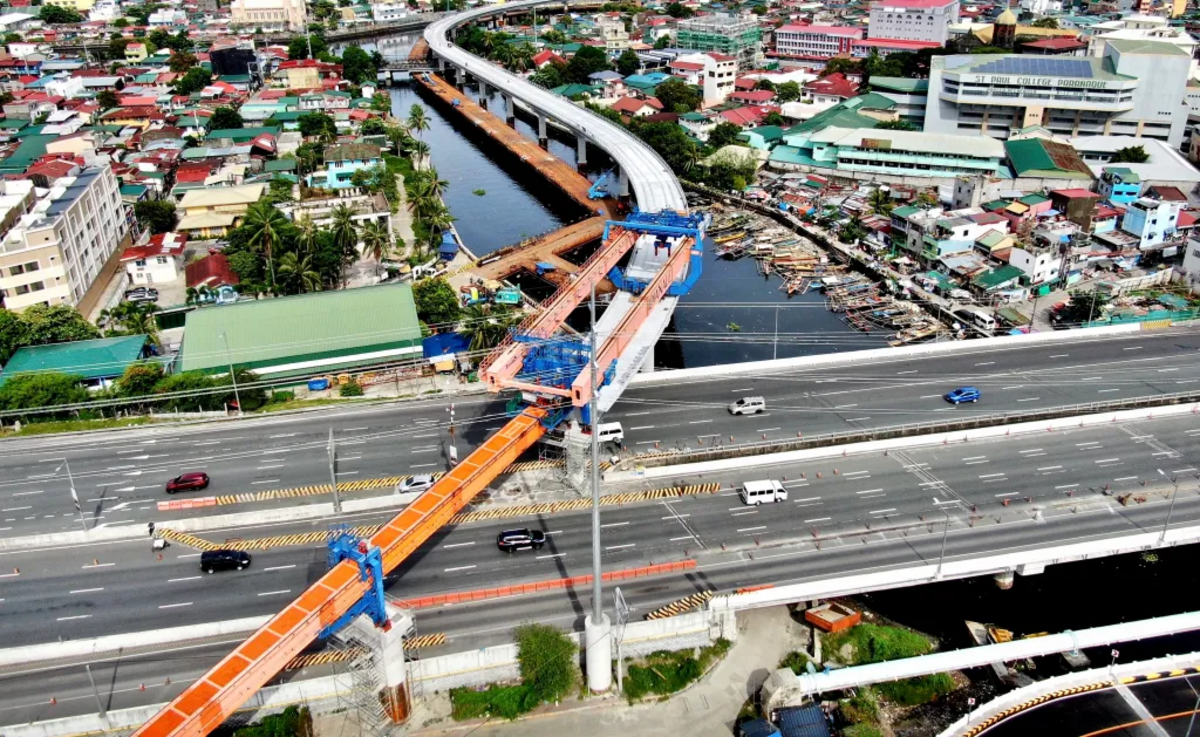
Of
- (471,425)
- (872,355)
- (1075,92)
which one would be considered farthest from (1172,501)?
(1075,92)

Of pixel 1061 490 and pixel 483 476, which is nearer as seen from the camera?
pixel 483 476

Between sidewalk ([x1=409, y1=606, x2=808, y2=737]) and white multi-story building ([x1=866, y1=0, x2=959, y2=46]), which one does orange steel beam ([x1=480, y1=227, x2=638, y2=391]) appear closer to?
sidewalk ([x1=409, y1=606, x2=808, y2=737])

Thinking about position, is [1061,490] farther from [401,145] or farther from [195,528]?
[401,145]

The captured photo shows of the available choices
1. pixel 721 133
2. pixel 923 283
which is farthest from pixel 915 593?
pixel 721 133

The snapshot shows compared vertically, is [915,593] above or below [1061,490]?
below

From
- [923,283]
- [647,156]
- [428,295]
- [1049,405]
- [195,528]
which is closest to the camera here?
[195,528]

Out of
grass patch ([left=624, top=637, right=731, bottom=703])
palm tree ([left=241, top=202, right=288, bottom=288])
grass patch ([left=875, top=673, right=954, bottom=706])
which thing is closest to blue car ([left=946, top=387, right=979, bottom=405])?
grass patch ([left=875, top=673, right=954, bottom=706])

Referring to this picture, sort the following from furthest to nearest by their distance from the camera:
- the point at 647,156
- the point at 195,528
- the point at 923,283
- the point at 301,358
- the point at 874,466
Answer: the point at 647,156
the point at 923,283
the point at 301,358
the point at 874,466
the point at 195,528

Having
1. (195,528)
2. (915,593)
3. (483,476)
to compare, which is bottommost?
(915,593)
